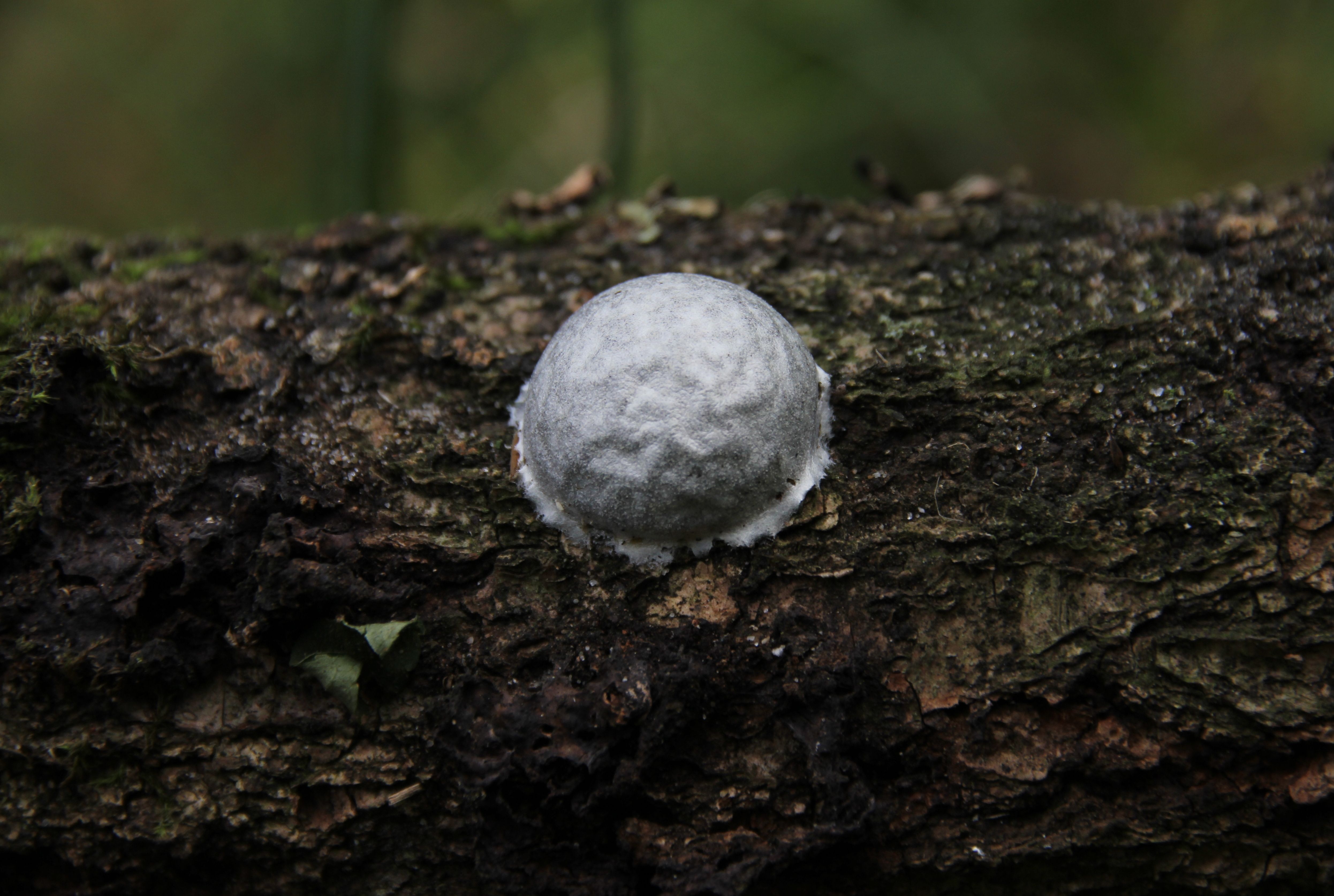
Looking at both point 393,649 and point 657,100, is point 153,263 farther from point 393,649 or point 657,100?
point 657,100

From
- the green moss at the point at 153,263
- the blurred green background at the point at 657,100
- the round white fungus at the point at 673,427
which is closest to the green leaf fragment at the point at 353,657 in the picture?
the round white fungus at the point at 673,427

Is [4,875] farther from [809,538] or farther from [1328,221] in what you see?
[1328,221]

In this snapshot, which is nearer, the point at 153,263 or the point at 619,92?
the point at 153,263

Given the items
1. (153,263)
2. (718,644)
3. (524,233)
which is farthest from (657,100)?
(718,644)

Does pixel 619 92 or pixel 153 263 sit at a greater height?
pixel 619 92

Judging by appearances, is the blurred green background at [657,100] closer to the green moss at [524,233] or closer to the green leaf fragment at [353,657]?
the green moss at [524,233]

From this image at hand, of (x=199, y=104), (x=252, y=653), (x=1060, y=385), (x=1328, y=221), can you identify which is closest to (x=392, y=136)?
(x=199, y=104)

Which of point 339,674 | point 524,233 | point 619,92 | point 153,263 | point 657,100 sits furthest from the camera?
point 657,100

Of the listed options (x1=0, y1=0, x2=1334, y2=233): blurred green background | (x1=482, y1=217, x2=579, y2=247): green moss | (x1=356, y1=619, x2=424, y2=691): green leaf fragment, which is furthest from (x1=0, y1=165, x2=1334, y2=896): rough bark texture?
(x1=0, y1=0, x2=1334, y2=233): blurred green background
